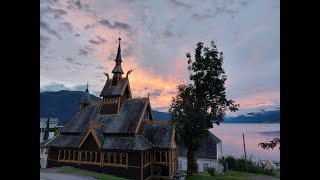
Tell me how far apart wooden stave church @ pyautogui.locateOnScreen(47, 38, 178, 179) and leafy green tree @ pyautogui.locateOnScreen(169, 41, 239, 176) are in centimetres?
321

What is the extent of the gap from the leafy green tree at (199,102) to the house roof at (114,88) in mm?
7296

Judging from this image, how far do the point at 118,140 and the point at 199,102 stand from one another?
7.93m

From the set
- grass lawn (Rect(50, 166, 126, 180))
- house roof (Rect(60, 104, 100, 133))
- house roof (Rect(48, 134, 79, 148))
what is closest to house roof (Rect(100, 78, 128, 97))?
house roof (Rect(60, 104, 100, 133))

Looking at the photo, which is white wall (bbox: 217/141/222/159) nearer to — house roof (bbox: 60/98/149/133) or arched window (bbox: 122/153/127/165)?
house roof (bbox: 60/98/149/133)

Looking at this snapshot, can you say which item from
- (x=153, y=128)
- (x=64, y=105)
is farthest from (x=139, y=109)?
(x=64, y=105)

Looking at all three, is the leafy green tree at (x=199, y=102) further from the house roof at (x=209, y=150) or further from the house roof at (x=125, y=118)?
the house roof at (x=209, y=150)

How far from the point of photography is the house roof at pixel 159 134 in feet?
72.1

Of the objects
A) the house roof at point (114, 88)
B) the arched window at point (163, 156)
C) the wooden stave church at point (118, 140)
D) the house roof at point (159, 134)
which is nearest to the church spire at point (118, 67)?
the wooden stave church at point (118, 140)

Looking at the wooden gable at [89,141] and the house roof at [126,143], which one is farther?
the wooden gable at [89,141]

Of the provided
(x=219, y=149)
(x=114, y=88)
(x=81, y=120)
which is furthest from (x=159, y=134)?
(x=219, y=149)

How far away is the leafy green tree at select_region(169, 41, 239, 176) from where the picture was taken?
18906 mm

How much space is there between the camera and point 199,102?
19.6 meters
